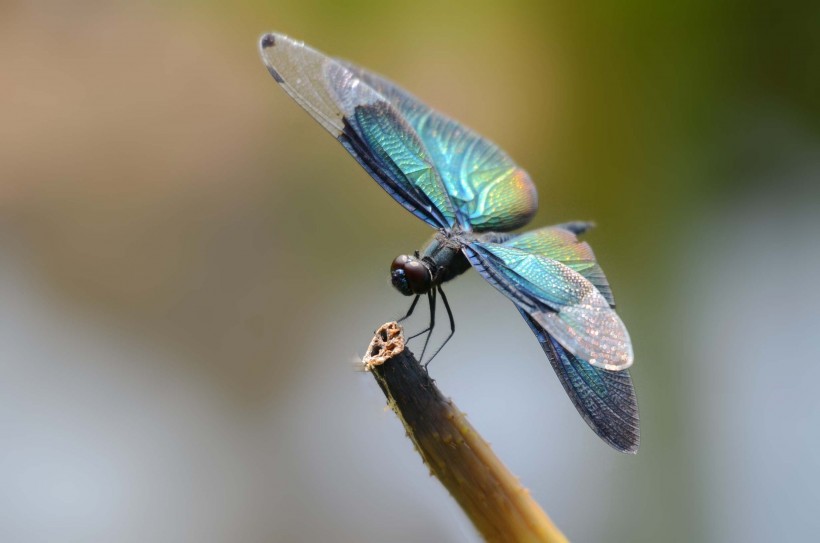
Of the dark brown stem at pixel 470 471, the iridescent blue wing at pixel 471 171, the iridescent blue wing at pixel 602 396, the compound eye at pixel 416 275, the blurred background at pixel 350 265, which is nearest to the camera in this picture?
the dark brown stem at pixel 470 471

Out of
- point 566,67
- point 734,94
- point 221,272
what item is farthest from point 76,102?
point 734,94

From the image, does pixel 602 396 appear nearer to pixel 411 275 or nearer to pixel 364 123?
pixel 411 275

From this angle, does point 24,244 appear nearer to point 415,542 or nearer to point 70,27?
point 70,27

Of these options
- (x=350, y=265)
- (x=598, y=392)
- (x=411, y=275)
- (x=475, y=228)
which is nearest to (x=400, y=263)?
(x=411, y=275)

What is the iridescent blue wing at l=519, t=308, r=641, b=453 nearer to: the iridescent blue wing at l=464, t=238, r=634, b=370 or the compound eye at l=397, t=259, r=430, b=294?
the iridescent blue wing at l=464, t=238, r=634, b=370

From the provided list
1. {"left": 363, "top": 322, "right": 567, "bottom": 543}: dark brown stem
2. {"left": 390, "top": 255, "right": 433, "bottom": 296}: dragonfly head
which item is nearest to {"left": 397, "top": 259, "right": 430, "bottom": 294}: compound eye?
{"left": 390, "top": 255, "right": 433, "bottom": 296}: dragonfly head

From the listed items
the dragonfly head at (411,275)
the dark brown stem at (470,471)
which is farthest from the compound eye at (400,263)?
the dark brown stem at (470,471)

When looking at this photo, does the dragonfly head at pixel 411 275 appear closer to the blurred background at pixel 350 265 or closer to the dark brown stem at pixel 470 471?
the dark brown stem at pixel 470 471
